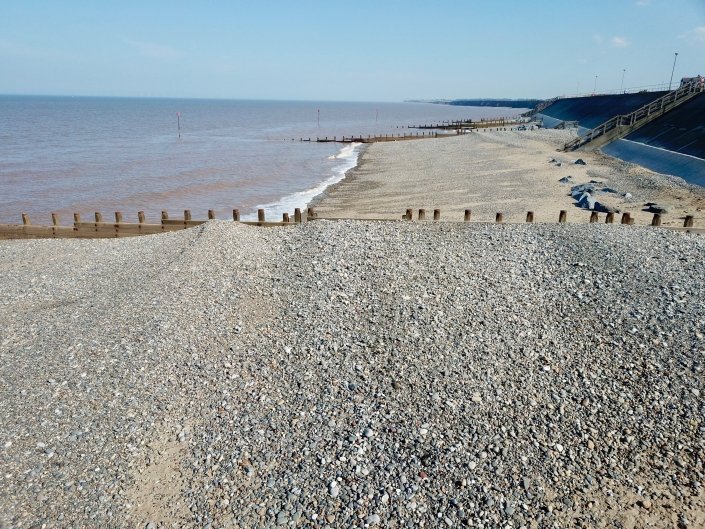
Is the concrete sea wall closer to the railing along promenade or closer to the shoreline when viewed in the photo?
the railing along promenade

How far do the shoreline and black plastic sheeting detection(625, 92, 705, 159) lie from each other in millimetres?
2867

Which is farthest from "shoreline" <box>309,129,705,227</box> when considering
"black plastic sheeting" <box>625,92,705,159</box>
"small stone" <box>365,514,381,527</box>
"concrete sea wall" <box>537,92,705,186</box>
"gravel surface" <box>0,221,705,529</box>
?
"small stone" <box>365,514,381,527</box>

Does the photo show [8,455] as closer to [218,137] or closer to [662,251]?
[662,251]

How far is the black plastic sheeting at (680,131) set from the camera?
98.7 ft

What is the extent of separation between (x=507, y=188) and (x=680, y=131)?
1589 cm

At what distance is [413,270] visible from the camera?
11.6 meters

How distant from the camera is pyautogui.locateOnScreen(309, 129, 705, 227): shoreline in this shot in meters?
21.5

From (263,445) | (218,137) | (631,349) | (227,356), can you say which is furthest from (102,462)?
(218,137)

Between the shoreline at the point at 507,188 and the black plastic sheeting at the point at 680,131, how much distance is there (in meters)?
2.87

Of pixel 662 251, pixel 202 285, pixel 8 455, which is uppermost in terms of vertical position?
pixel 662 251

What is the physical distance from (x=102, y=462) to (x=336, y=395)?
3.35 metres

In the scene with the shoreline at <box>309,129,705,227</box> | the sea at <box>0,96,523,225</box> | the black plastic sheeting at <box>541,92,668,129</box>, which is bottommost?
the sea at <box>0,96,523,225</box>

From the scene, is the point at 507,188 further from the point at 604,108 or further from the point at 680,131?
the point at 604,108

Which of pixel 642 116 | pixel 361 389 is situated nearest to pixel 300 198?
pixel 361 389
